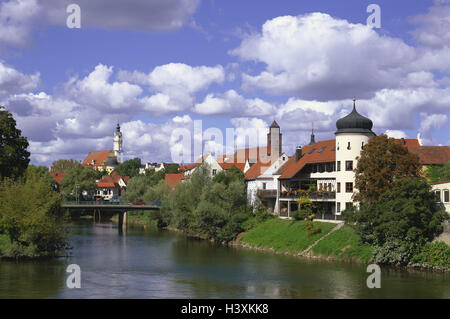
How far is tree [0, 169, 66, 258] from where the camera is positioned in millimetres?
54094

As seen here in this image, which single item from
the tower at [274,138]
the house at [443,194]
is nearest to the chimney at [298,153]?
the tower at [274,138]

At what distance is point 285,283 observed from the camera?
43.5m

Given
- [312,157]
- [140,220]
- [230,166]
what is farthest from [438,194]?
[140,220]

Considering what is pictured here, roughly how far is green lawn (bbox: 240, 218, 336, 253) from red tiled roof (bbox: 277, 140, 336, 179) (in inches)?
296

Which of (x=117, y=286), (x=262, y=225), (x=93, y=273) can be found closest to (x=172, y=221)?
(x=262, y=225)

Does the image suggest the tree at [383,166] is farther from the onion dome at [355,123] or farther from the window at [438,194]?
the onion dome at [355,123]

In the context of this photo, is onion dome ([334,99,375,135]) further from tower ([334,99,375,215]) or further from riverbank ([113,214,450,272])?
riverbank ([113,214,450,272])

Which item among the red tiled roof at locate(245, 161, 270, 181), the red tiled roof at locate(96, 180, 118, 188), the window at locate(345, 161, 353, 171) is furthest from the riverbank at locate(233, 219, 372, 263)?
the red tiled roof at locate(96, 180, 118, 188)

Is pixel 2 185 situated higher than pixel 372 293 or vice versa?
pixel 2 185

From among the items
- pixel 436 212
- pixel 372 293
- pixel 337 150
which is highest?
pixel 337 150
